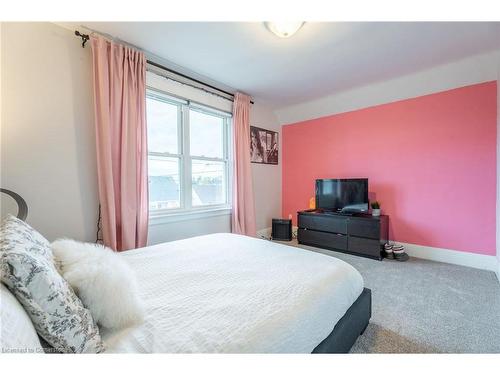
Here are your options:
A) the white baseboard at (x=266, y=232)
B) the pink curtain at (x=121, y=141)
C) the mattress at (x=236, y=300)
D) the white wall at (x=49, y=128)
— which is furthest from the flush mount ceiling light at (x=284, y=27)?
the white baseboard at (x=266, y=232)

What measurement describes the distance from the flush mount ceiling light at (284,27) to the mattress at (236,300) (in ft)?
6.13

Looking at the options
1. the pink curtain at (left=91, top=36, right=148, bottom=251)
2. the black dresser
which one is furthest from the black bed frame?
the pink curtain at (left=91, top=36, right=148, bottom=251)

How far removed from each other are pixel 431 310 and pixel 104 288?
234 cm

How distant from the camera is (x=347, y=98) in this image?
11.6 feet

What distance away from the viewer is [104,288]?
83cm

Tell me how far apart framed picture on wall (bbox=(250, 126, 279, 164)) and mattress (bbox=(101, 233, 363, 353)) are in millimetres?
2497

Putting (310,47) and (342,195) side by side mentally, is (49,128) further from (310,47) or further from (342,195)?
(342,195)

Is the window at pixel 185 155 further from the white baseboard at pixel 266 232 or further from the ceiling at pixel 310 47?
the white baseboard at pixel 266 232

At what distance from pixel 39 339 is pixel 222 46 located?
2517 mm

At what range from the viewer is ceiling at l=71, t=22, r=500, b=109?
199 cm

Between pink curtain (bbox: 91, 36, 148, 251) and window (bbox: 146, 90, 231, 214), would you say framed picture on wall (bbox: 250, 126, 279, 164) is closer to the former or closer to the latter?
window (bbox: 146, 90, 231, 214)

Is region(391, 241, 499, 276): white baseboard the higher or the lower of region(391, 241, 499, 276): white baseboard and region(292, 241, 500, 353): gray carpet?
the higher
